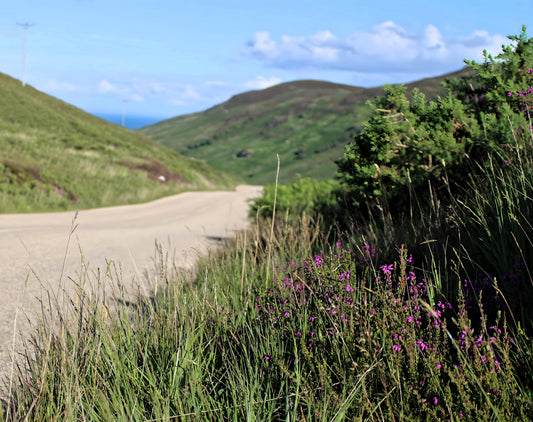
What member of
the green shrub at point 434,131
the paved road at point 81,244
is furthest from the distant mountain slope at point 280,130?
the green shrub at point 434,131

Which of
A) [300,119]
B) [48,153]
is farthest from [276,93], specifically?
[48,153]

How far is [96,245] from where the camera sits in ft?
33.0

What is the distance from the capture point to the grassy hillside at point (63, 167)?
19.1m

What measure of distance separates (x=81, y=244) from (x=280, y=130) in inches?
5555

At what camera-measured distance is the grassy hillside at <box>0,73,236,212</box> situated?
19.1 metres

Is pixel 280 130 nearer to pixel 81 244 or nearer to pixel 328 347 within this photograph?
pixel 81 244

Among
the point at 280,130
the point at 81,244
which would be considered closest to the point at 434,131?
the point at 81,244

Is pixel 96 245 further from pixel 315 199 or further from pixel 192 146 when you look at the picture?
pixel 192 146

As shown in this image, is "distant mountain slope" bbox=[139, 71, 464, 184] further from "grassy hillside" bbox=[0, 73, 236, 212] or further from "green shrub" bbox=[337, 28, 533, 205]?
"green shrub" bbox=[337, 28, 533, 205]

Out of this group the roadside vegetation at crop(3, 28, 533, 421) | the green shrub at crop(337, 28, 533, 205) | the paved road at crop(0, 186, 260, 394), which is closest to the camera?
the roadside vegetation at crop(3, 28, 533, 421)

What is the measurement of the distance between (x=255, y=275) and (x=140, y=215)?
13.2 metres

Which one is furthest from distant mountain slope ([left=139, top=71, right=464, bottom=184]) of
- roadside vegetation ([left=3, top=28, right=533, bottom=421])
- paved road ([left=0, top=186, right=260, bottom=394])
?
roadside vegetation ([left=3, top=28, right=533, bottom=421])

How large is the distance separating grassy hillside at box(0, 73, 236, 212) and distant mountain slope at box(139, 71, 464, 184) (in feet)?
182

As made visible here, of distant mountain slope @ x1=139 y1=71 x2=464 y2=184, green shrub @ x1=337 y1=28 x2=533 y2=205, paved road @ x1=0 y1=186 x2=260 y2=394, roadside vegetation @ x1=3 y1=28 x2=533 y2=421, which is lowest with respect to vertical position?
paved road @ x1=0 y1=186 x2=260 y2=394
